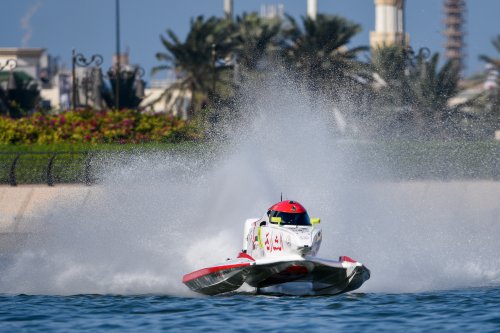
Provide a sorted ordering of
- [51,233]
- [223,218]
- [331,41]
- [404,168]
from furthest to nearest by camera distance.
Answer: [331,41] → [404,168] → [51,233] → [223,218]

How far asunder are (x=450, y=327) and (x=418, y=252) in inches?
257

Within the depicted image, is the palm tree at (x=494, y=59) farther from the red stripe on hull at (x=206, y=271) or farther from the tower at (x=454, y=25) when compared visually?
the tower at (x=454, y=25)

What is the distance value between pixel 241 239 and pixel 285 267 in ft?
10.4

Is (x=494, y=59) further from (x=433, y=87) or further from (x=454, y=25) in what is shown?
(x=454, y=25)

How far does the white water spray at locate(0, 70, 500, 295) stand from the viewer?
1945cm

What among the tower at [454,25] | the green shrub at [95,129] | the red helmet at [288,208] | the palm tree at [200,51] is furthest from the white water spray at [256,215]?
the tower at [454,25]

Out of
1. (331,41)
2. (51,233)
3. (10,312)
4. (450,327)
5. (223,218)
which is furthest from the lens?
(331,41)

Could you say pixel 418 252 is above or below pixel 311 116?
below

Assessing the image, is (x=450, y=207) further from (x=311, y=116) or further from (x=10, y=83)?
(x=10, y=83)

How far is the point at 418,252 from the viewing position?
2131cm

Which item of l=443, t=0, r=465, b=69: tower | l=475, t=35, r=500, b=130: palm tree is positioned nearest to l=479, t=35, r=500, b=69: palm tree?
l=475, t=35, r=500, b=130: palm tree

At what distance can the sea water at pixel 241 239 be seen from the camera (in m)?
15.8

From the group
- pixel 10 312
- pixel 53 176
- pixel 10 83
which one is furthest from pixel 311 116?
pixel 10 83

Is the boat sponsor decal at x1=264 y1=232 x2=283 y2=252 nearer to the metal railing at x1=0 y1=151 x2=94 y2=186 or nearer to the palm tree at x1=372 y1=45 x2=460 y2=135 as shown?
the metal railing at x1=0 y1=151 x2=94 y2=186
